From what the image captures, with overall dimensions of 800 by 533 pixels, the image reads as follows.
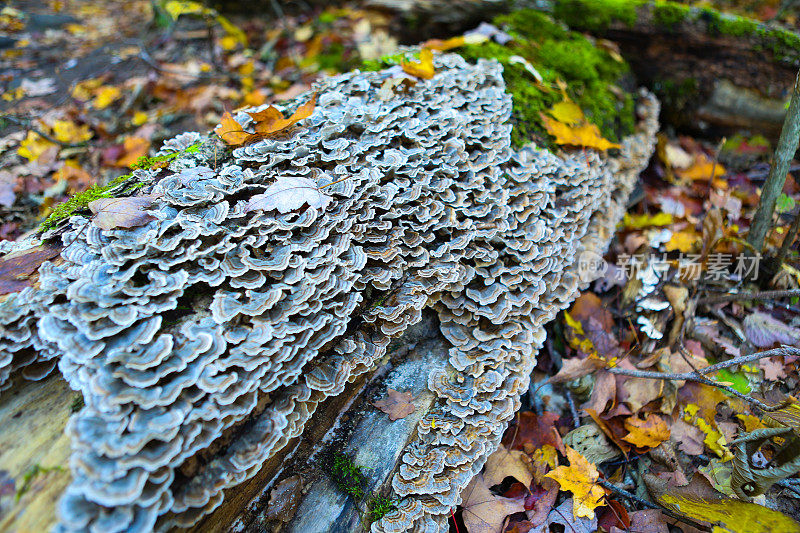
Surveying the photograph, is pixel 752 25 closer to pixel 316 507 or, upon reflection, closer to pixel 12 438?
pixel 316 507

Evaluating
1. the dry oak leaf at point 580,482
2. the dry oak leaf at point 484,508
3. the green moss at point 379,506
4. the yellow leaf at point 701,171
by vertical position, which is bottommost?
the dry oak leaf at point 484,508

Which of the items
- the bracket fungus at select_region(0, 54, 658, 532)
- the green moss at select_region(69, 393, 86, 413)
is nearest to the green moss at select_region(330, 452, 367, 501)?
the bracket fungus at select_region(0, 54, 658, 532)

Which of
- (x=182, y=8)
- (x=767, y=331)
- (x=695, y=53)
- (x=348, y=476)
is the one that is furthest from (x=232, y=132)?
(x=182, y=8)

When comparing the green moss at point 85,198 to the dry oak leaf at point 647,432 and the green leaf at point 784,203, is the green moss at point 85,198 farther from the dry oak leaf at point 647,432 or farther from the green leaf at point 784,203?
the green leaf at point 784,203

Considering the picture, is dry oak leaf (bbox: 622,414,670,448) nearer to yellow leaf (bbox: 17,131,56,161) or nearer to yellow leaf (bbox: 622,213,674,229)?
yellow leaf (bbox: 622,213,674,229)

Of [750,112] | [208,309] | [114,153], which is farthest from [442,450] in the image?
[750,112]

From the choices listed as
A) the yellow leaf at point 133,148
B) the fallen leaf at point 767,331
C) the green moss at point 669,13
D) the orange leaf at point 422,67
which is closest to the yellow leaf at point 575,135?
the orange leaf at point 422,67

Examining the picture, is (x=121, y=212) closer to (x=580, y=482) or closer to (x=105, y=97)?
(x=580, y=482)
